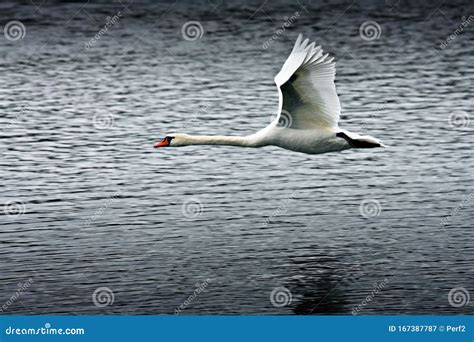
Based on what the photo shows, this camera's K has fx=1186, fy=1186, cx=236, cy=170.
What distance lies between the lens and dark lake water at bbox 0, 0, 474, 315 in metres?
17.0

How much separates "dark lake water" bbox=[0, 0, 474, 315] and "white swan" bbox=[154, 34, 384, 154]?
2.61m

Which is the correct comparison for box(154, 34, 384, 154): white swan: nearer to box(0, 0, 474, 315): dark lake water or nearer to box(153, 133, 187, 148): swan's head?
box(153, 133, 187, 148): swan's head

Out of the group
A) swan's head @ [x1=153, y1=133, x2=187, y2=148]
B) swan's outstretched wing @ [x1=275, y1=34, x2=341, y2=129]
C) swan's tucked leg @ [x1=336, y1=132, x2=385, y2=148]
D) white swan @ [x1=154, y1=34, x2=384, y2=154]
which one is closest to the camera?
swan's outstretched wing @ [x1=275, y1=34, x2=341, y2=129]

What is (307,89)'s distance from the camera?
13.9 meters

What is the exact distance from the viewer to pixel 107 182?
2134 cm

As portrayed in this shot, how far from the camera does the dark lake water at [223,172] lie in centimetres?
1697

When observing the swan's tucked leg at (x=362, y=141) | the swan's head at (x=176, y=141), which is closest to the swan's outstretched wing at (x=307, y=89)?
the swan's tucked leg at (x=362, y=141)

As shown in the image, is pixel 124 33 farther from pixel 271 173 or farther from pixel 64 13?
pixel 271 173

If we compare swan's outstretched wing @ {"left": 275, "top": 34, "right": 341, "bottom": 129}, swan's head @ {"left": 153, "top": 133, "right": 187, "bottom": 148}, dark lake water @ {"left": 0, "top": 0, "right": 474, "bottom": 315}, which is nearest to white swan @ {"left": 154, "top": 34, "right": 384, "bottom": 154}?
swan's outstretched wing @ {"left": 275, "top": 34, "right": 341, "bottom": 129}

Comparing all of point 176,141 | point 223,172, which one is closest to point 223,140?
point 176,141

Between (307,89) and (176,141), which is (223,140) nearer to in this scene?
(176,141)

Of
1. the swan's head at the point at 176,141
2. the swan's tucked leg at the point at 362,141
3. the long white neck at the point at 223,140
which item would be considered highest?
the swan's head at the point at 176,141

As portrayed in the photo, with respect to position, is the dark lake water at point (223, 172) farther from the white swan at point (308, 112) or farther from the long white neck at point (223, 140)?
the white swan at point (308, 112)

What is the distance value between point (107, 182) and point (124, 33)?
11.9 m
